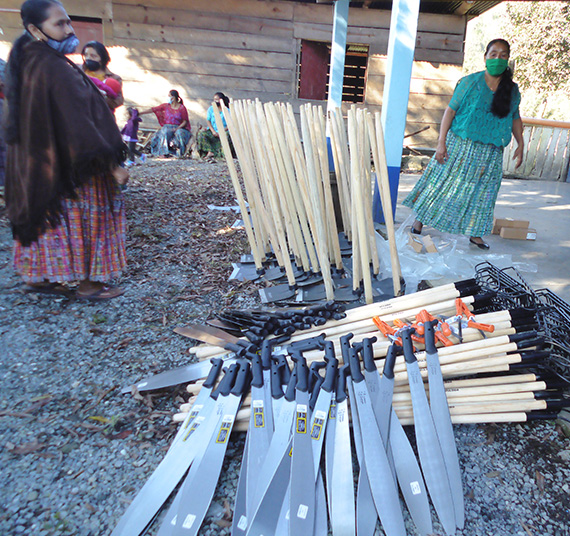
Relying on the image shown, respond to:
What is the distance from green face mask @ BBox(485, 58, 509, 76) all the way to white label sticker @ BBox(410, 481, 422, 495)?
3.04m

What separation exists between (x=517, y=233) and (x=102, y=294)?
364 cm

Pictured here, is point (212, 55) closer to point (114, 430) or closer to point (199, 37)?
point (199, 37)

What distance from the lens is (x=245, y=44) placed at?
8.41m

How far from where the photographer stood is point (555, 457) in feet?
5.15

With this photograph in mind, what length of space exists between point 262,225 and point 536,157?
23.9 feet

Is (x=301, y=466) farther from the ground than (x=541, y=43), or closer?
closer

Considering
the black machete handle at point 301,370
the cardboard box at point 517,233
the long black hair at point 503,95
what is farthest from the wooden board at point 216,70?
the black machete handle at point 301,370

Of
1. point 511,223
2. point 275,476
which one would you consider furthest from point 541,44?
point 275,476

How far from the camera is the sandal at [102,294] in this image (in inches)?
110

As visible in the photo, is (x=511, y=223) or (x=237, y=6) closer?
(x=511, y=223)

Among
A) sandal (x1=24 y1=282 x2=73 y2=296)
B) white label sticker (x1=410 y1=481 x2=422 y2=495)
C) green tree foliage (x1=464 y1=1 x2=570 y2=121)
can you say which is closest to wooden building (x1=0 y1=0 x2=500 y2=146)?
green tree foliage (x1=464 y1=1 x2=570 y2=121)

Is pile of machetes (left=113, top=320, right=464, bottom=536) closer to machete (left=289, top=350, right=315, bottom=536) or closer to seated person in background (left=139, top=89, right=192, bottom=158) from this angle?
machete (left=289, top=350, right=315, bottom=536)

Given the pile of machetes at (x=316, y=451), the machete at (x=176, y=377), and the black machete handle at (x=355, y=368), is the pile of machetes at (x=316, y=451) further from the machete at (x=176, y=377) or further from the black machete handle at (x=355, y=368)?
the machete at (x=176, y=377)

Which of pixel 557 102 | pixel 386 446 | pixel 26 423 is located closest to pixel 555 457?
pixel 386 446
